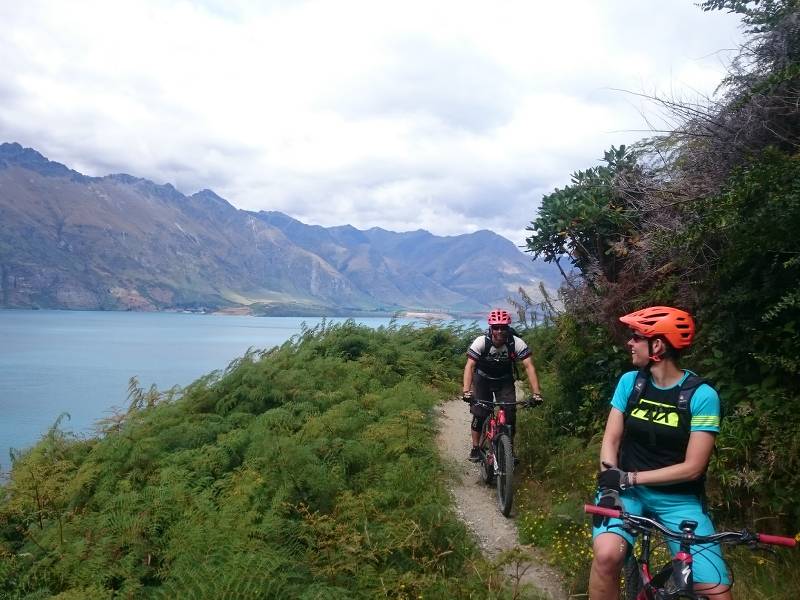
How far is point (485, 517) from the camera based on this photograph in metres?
7.29

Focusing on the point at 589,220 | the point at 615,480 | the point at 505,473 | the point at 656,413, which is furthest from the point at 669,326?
the point at 589,220

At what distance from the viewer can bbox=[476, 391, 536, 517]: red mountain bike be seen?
23.8 feet

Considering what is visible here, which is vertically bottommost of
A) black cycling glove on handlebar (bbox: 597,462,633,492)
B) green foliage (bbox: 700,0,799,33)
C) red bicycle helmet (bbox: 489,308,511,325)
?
black cycling glove on handlebar (bbox: 597,462,633,492)

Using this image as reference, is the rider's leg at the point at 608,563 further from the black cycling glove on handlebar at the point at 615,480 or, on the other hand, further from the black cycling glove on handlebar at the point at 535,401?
the black cycling glove on handlebar at the point at 535,401

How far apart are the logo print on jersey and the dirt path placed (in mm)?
1822

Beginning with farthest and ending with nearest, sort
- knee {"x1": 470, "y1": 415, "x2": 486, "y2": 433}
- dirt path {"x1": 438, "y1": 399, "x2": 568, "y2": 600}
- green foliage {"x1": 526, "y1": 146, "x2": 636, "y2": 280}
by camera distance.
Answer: green foliage {"x1": 526, "y1": 146, "x2": 636, "y2": 280}, knee {"x1": 470, "y1": 415, "x2": 486, "y2": 433}, dirt path {"x1": 438, "y1": 399, "x2": 568, "y2": 600}

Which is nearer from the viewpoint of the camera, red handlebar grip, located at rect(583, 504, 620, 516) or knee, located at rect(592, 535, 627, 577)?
red handlebar grip, located at rect(583, 504, 620, 516)

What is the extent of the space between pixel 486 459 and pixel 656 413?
196 inches

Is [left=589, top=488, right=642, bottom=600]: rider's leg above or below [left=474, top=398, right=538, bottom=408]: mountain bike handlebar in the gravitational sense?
below

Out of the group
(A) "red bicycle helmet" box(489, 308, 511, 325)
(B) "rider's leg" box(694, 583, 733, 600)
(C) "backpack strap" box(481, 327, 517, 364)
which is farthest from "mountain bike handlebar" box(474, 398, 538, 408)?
(B) "rider's leg" box(694, 583, 733, 600)

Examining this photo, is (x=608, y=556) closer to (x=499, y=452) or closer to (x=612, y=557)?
(x=612, y=557)

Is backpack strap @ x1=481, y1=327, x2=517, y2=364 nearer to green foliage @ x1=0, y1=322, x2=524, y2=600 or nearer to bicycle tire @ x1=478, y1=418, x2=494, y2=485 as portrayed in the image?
bicycle tire @ x1=478, y1=418, x2=494, y2=485

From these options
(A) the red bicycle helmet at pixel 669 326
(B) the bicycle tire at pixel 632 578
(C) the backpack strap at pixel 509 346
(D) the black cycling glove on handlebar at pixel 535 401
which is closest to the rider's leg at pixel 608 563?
(B) the bicycle tire at pixel 632 578

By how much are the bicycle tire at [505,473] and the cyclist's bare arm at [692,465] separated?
399cm
